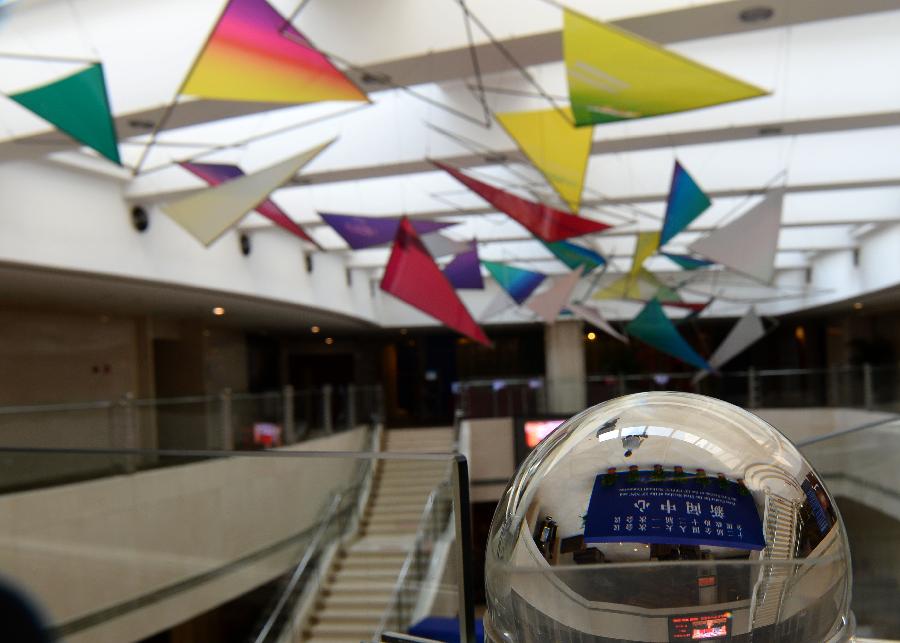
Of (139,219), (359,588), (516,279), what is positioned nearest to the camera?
(359,588)

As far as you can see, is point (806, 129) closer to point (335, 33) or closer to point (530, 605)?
point (335, 33)

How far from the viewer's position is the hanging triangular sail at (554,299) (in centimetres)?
1130

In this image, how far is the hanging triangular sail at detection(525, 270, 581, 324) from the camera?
11297 mm

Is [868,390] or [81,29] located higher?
[81,29]

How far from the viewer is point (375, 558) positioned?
6.74 m

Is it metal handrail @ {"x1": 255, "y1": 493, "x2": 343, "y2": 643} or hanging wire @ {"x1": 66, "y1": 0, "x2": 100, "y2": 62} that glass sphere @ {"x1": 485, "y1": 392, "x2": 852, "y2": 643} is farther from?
hanging wire @ {"x1": 66, "y1": 0, "x2": 100, "y2": 62}

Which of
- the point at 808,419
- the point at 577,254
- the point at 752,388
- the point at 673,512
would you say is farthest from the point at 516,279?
the point at 673,512

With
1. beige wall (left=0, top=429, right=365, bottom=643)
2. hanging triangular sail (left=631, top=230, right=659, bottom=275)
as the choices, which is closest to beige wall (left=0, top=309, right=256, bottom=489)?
beige wall (left=0, top=429, right=365, bottom=643)

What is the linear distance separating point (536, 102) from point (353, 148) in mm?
2401

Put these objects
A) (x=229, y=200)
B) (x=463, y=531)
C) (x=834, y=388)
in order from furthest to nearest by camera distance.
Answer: (x=834, y=388) < (x=229, y=200) < (x=463, y=531)

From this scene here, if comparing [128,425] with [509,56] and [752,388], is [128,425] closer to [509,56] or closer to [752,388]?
[509,56]

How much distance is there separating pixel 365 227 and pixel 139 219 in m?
3.20

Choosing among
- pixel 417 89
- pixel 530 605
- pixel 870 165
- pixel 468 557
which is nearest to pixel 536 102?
pixel 417 89

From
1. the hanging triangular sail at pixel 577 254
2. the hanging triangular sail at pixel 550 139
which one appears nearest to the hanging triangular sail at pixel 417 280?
the hanging triangular sail at pixel 550 139
